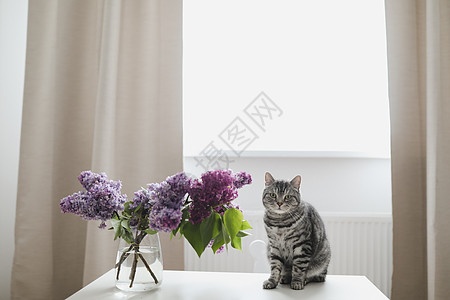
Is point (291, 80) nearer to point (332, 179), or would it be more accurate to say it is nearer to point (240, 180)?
point (332, 179)

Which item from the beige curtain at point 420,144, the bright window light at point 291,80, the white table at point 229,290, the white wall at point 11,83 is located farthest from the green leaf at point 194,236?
the white wall at point 11,83

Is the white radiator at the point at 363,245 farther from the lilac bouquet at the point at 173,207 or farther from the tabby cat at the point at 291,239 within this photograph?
the lilac bouquet at the point at 173,207

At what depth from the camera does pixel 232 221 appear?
3.08ft

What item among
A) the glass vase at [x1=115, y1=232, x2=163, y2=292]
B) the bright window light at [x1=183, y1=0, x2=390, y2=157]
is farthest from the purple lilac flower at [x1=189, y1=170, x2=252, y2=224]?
the bright window light at [x1=183, y1=0, x2=390, y2=157]

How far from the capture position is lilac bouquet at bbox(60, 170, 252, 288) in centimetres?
89

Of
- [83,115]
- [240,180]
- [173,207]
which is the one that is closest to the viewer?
[173,207]

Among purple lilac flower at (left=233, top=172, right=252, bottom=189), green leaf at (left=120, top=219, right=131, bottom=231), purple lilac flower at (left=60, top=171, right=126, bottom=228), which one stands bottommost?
green leaf at (left=120, top=219, right=131, bottom=231)

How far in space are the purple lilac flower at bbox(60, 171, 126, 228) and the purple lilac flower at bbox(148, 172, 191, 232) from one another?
97 millimetres

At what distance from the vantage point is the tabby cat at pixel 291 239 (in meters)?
1.02

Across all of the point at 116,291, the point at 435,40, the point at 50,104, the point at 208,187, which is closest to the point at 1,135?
the point at 50,104

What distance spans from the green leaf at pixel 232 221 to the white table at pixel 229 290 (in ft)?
0.57

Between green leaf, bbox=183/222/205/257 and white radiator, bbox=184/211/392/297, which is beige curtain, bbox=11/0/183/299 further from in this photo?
green leaf, bbox=183/222/205/257

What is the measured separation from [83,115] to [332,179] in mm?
1308

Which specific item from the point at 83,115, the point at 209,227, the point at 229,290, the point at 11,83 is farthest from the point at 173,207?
the point at 11,83
